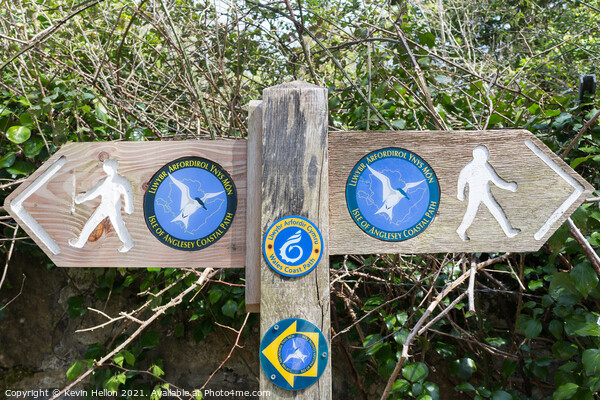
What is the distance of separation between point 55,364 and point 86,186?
5.54 feet

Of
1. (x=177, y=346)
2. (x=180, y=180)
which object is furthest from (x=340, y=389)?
(x=180, y=180)

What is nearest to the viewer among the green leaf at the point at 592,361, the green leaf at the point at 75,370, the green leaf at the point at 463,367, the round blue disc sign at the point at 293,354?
the round blue disc sign at the point at 293,354

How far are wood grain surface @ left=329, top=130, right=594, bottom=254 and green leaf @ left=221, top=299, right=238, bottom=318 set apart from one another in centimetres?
101

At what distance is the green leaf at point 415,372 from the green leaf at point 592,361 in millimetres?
447

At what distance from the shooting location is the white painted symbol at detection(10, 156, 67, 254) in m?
1.11

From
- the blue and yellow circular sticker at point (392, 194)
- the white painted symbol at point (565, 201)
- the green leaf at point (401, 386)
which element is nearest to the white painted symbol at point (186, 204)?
the blue and yellow circular sticker at point (392, 194)

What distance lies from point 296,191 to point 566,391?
107 cm

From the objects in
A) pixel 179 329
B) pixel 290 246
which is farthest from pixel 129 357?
pixel 290 246

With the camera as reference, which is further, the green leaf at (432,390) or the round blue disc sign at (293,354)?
the green leaf at (432,390)

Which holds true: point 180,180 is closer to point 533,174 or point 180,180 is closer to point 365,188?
point 365,188

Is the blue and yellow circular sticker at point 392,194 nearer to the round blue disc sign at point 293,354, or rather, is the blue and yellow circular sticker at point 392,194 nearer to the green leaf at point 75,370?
the round blue disc sign at point 293,354

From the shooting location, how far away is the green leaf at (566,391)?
1391mm

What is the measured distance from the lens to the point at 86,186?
1110 mm

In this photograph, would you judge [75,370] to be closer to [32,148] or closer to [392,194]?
[32,148]
